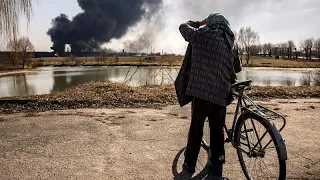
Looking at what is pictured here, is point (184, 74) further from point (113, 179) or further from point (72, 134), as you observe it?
point (72, 134)

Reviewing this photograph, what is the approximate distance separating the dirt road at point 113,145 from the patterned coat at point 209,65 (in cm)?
102

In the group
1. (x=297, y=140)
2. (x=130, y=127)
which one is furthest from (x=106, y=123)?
(x=297, y=140)

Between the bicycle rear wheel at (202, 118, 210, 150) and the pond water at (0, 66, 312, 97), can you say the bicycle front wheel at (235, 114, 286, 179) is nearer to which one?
the bicycle rear wheel at (202, 118, 210, 150)

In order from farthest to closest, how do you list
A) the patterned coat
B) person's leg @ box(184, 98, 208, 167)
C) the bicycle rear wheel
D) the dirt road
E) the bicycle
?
the bicycle rear wheel < the dirt road < person's leg @ box(184, 98, 208, 167) < the patterned coat < the bicycle

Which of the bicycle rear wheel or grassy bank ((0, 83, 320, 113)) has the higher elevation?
grassy bank ((0, 83, 320, 113))

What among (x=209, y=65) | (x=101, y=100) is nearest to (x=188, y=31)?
(x=209, y=65)

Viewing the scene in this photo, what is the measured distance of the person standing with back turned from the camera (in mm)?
3482

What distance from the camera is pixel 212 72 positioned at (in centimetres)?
351

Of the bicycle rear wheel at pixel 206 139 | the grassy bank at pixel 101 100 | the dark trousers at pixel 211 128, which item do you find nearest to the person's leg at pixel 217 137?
the dark trousers at pixel 211 128

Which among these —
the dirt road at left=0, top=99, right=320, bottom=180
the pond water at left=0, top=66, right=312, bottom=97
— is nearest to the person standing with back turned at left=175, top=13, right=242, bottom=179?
the dirt road at left=0, top=99, right=320, bottom=180

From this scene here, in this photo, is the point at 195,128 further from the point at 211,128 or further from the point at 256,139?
the point at 256,139

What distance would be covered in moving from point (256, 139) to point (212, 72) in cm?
86

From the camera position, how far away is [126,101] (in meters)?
8.96

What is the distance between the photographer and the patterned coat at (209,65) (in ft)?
11.4
